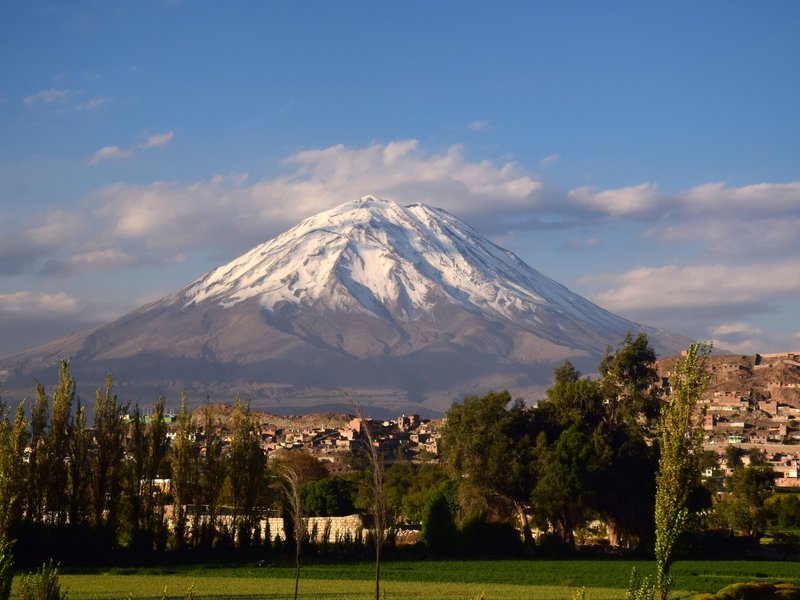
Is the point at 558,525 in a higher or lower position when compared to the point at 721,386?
lower

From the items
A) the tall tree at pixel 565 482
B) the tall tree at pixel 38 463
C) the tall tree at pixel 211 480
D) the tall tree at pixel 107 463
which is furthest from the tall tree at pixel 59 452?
the tall tree at pixel 565 482

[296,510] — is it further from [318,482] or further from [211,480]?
[318,482]

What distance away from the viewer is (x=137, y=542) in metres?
45.2

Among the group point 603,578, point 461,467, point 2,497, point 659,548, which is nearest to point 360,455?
point 461,467

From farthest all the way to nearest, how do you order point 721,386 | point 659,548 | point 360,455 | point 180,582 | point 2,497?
1. point 721,386
2. point 360,455
3. point 180,582
4. point 2,497
5. point 659,548

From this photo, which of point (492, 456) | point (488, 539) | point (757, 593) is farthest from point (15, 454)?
point (757, 593)

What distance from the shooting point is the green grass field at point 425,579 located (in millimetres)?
33688

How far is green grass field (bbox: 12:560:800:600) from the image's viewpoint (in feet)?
111

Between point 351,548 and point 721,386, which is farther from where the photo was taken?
point 721,386

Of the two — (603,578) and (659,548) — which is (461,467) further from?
(659,548)

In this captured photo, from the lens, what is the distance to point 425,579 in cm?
3900

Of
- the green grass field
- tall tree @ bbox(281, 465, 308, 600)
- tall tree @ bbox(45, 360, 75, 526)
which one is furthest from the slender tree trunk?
tall tree @ bbox(45, 360, 75, 526)

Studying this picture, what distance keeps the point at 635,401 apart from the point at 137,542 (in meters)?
26.7

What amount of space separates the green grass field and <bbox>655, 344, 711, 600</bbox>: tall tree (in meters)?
14.8
